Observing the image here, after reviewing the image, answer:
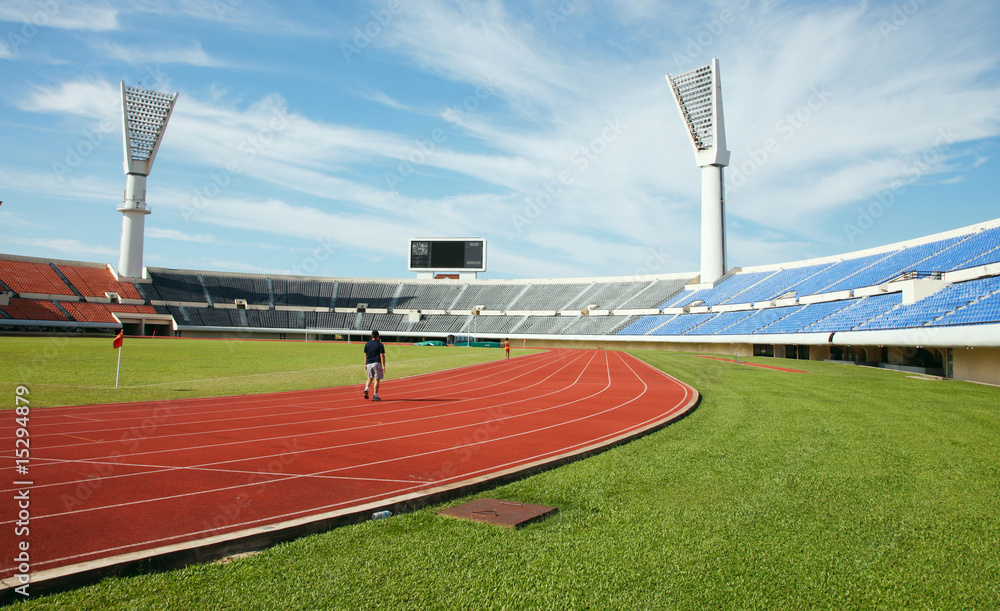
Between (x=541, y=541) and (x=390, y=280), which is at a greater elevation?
(x=390, y=280)

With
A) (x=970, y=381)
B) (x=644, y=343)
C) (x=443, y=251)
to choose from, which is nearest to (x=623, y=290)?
(x=644, y=343)

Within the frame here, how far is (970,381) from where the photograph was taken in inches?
818

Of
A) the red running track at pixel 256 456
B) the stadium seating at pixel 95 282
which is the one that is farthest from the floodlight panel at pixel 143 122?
the red running track at pixel 256 456

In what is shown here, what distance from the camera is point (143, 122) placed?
5872 centimetres

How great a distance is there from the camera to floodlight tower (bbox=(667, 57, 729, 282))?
50.2m

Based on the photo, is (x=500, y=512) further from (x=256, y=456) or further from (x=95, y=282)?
(x=95, y=282)

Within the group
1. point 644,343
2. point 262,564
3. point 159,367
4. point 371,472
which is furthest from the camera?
point 644,343

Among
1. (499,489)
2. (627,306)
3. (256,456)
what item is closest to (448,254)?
(627,306)

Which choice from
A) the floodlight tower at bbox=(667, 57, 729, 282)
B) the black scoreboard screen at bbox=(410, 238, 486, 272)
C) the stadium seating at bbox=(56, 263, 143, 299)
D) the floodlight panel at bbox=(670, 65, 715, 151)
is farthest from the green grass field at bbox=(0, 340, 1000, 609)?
the stadium seating at bbox=(56, 263, 143, 299)

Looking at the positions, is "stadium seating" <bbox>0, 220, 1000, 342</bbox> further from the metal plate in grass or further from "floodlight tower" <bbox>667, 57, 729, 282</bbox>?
the metal plate in grass

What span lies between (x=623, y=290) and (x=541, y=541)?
6455 cm

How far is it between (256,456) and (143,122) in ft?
215

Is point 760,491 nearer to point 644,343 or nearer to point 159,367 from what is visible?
point 159,367

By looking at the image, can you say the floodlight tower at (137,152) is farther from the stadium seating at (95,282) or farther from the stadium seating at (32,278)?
the stadium seating at (32,278)
